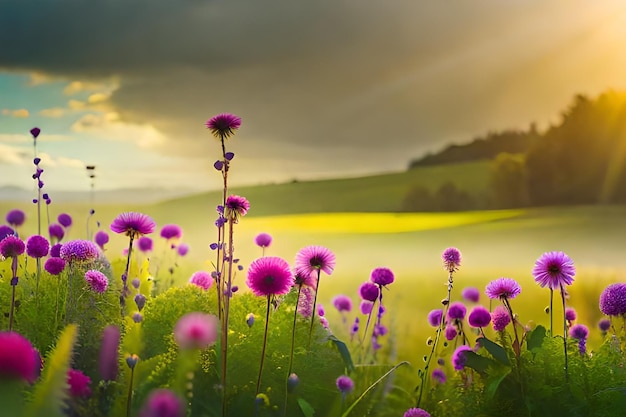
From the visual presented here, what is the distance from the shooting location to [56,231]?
3.89 metres

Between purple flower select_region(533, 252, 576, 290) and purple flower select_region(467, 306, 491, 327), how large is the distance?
466 mm

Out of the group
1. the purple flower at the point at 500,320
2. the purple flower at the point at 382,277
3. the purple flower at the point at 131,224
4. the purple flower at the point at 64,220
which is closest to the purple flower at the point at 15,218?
the purple flower at the point at 64,220

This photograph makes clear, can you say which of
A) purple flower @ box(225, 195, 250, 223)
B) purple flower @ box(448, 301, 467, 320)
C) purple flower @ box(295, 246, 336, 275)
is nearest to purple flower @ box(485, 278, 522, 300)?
purple flower @ box(295, 246, 336, 275)

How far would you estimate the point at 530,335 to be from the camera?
2.66 metres

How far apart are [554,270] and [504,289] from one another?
0.55ft

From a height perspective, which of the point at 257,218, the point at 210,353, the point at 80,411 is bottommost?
the point at 80,411

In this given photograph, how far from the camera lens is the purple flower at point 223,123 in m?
2.12

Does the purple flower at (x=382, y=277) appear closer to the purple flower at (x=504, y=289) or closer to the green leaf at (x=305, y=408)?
the purple flower at (x=504, y=289)

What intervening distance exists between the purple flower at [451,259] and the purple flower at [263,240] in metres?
1.04

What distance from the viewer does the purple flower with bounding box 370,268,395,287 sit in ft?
10.0

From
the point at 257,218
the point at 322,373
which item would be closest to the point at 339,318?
the point at 322,373

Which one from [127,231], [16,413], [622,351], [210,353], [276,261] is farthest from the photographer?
[622,351]

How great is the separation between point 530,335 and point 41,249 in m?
1.82

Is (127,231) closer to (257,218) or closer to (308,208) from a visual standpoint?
(257,218)
